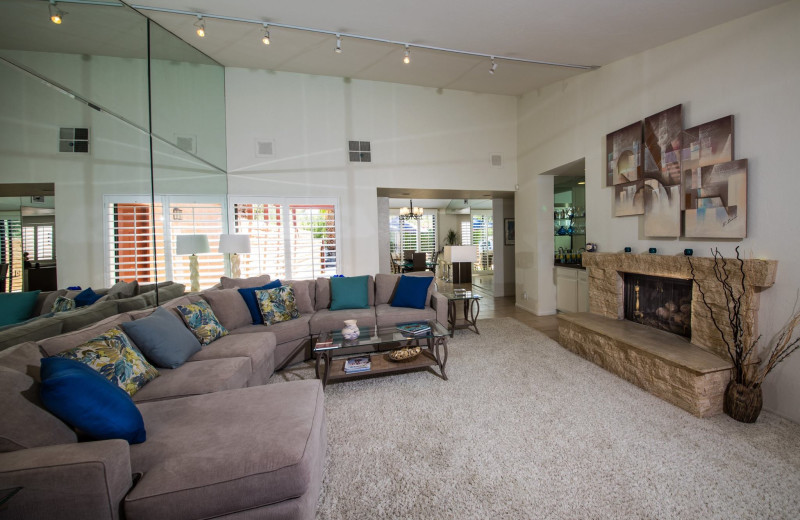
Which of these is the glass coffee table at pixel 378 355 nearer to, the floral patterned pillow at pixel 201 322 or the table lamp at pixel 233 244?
the floral patterned pillow at pixel 201 322

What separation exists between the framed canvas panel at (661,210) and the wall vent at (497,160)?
2.72 m

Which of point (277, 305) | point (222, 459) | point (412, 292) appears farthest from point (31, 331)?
point (412, 292)

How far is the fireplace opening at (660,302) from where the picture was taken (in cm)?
298

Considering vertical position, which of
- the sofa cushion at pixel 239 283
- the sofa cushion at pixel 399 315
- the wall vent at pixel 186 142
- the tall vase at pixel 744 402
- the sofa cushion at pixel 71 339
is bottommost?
the tall vase at pixel 744 402

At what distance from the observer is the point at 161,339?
2219 millimetres

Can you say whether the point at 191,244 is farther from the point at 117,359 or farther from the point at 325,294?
the point at 117,359

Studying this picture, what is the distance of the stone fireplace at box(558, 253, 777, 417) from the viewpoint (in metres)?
2.28

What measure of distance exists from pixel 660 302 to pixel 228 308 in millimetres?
4791

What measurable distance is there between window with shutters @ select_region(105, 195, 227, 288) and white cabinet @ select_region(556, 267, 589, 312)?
5636 millimetres

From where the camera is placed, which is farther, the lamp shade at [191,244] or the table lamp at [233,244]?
the table lamp at [233,244]

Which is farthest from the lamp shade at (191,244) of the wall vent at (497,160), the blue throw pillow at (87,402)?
the wall vent at (497,160)

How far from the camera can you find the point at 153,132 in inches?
126

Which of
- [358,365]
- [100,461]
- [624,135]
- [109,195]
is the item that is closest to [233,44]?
[109,195]

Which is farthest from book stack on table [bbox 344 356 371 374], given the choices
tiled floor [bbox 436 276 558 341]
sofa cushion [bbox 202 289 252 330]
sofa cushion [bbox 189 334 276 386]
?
tiled floor [bbox 436 276 558 341]
